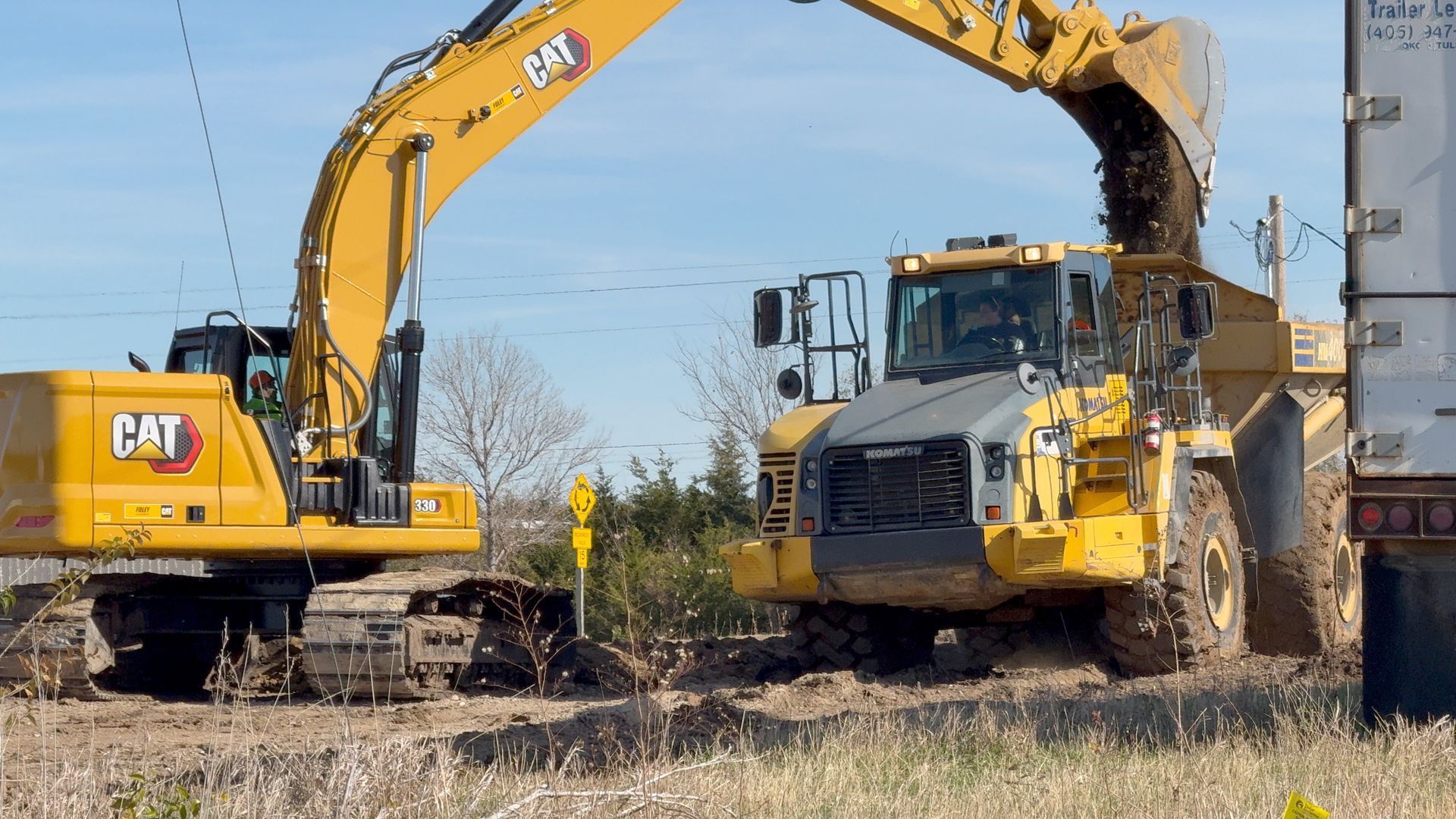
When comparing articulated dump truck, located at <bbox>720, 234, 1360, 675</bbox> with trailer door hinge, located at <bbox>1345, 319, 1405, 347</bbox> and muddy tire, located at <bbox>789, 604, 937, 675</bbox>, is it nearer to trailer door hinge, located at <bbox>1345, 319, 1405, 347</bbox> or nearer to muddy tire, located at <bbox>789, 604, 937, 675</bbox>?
muddy tire, located at <bbox>789, 604, 937, 675</bbox>

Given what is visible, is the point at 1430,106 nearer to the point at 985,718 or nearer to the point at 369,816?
the point at 985,718

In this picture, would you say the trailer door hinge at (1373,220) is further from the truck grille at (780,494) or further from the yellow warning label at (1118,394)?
the truck grille at (780,494)

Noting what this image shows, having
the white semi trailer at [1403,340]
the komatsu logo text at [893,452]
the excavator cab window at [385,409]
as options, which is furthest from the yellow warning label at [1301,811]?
the excavator cab window at [385,409]

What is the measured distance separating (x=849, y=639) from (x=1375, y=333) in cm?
603

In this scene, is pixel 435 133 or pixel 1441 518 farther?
pixel 435 133

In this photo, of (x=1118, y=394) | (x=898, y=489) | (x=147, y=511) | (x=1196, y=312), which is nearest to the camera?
(x=147, y=511)

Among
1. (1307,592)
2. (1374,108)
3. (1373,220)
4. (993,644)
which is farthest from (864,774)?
(1307,592)

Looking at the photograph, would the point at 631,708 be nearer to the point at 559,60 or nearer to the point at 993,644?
the point at 993,644

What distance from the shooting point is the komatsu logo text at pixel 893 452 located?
11.6 meters

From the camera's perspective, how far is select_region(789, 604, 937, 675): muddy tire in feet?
42.7

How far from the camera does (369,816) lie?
602cm

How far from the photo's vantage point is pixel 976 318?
12672mm

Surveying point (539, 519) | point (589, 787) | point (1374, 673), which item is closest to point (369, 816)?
point (589, 787)

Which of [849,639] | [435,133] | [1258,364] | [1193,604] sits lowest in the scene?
[849,639]
